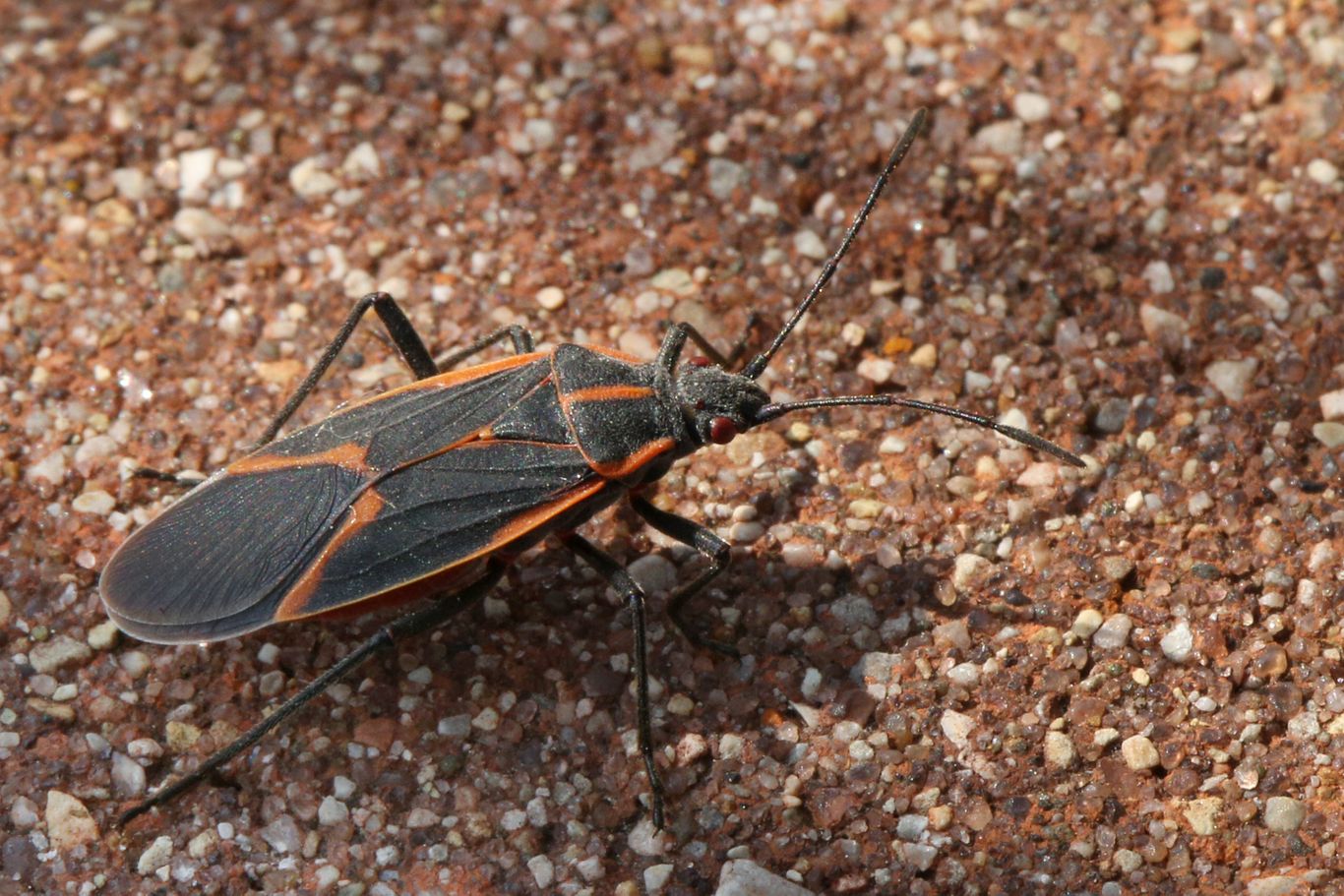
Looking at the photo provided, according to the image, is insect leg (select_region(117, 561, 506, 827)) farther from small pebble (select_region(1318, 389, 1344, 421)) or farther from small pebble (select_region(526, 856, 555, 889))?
small pebble (select_region(1318, 389, 1344, 421))

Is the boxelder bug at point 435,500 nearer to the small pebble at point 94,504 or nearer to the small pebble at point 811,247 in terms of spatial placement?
the small pebble at point 94,504

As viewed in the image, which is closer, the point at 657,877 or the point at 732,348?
the point at 657,877

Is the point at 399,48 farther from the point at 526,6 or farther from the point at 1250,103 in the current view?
the point at 1250,103

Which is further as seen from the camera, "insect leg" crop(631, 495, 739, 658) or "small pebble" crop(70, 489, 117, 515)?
"small pebble" crop(70, 489, 117, 515)

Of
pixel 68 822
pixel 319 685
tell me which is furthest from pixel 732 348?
pixel 68 822

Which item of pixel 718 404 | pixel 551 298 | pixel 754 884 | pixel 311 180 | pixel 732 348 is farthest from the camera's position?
pixel 311 180

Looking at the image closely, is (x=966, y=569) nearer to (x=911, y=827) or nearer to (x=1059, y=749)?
(x=1059, y=749)

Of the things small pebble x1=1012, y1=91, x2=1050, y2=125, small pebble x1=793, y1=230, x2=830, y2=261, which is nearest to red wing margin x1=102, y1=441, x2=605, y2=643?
small pebble x1=793, y1=230, x2=830, y2=261

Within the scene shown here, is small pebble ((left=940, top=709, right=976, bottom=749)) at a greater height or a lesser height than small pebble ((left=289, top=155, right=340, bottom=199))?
lesser
